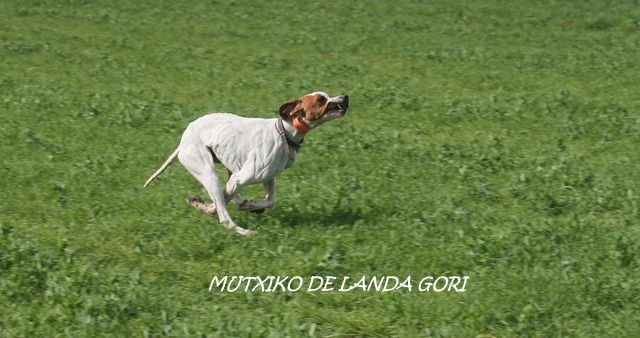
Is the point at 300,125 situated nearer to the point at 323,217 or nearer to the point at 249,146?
the point at 249,146

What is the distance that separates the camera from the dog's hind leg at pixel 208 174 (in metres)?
9.70

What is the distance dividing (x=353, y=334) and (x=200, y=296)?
50.8 inches

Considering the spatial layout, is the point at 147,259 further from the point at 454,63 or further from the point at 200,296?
the point at 454,63

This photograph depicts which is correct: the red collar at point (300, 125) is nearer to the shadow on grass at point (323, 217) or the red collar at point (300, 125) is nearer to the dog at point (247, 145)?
the dog at point (247, 145)

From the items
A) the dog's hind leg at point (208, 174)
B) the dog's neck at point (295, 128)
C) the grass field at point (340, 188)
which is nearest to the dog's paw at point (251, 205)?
the grass field at point (340, 188)

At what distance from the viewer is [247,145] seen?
31.8ft

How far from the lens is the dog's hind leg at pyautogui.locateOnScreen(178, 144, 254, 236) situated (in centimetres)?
970

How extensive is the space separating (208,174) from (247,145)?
42 cm

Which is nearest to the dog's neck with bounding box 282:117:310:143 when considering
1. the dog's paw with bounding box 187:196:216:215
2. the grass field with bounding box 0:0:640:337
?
the grass field with bounding box 0:0:640:337

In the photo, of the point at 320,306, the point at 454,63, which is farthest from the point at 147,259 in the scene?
the point at 454,63

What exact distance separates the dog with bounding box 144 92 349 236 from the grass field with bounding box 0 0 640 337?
348mm

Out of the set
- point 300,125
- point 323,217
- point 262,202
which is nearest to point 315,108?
point 300,125

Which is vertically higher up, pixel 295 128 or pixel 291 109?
pixel 291 109

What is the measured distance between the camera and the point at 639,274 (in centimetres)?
867
